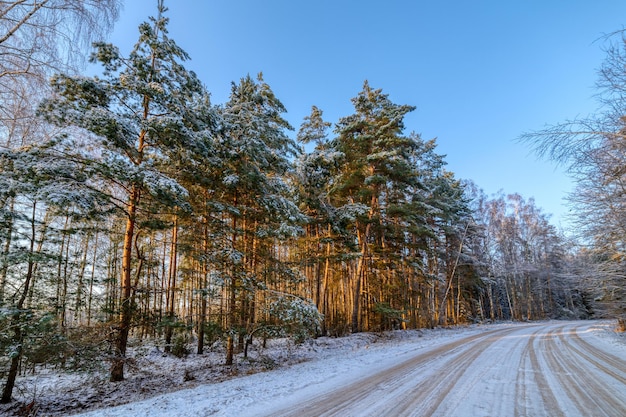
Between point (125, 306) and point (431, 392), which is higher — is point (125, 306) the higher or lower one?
the higher one

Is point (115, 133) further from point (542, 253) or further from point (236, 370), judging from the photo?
point (542, 253)

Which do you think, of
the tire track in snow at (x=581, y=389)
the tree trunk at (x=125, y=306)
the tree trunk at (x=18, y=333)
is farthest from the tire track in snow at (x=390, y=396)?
the tree trunk at (x=18, y=333)

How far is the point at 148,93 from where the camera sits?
25.7 feet

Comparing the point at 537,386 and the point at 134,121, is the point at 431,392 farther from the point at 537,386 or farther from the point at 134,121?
the point at 134,121

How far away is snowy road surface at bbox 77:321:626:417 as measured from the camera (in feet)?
13.0

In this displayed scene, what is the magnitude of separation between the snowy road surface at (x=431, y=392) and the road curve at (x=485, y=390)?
0.04 feet

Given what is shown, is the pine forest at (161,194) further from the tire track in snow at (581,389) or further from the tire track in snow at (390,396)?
the tire track in snow at (581,389)

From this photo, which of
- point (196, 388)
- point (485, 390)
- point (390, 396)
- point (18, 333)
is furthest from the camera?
point (196, 388)

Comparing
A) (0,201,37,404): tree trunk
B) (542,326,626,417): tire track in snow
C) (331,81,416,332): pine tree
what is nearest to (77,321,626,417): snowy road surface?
(542,326,626,417): tire track in snow

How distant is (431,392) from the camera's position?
185 inches

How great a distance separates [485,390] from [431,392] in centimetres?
90

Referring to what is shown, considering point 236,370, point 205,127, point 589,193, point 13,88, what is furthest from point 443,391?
point 589,193

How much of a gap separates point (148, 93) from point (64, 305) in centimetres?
583

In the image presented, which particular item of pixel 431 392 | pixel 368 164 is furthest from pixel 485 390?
pixel 368 164
